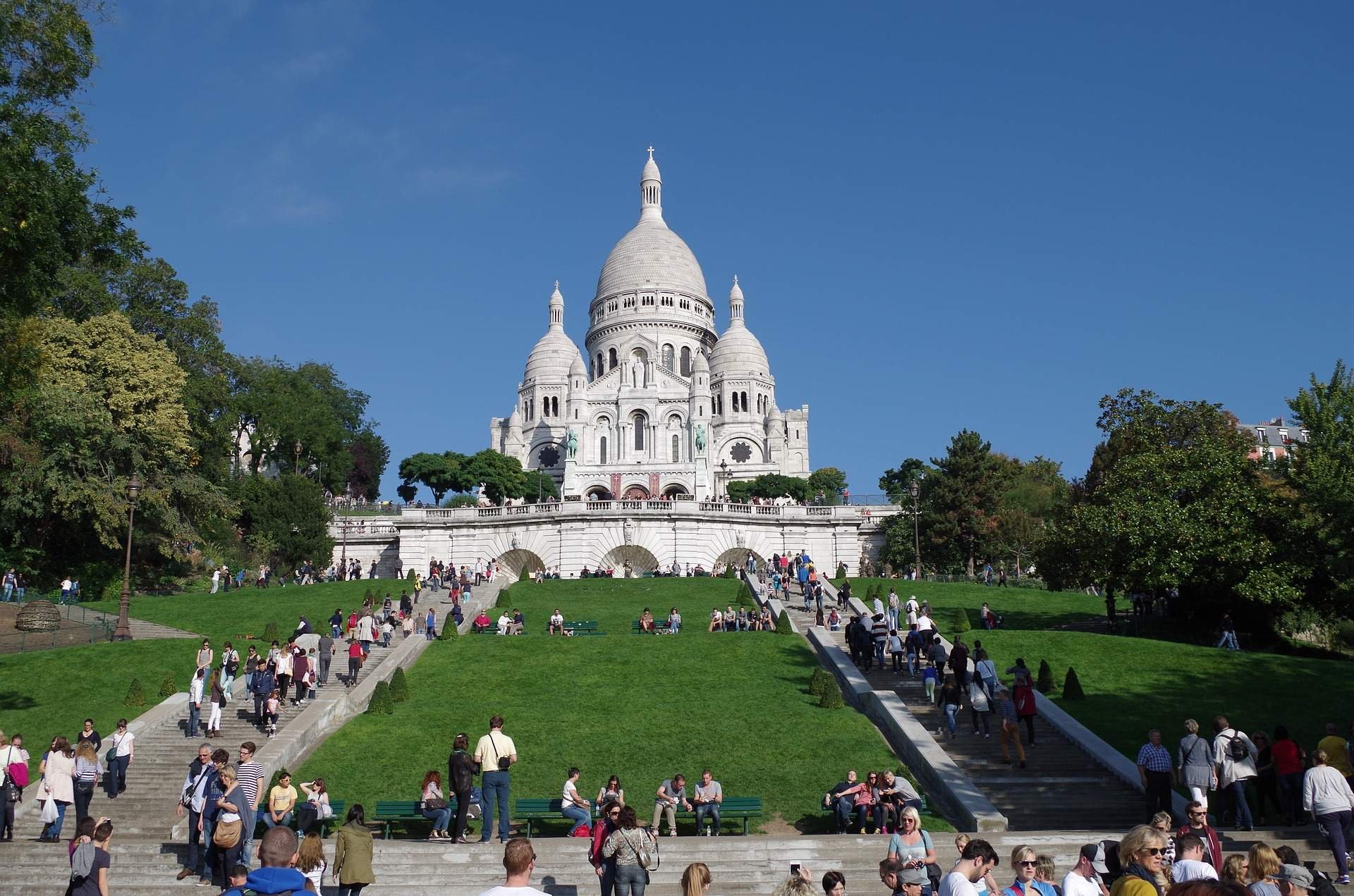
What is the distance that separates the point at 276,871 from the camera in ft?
22.7

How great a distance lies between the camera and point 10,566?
1592 inches

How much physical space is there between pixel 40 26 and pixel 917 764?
18.2 m

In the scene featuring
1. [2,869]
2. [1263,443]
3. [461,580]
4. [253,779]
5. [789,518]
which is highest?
[1263,443]

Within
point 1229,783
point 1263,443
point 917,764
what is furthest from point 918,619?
point 1263,443

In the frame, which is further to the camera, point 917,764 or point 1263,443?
point 1263,443

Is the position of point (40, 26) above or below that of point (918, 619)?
above

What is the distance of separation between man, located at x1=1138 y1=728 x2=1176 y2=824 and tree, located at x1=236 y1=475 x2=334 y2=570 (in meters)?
43.8

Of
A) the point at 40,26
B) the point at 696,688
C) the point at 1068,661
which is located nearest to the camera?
the point at 40,26

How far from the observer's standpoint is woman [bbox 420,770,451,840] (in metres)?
15.3

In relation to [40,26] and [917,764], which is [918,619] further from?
[40,26]

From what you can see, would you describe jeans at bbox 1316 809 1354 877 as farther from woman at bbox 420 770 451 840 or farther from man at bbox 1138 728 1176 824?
woman at bbox 420 770 451 840

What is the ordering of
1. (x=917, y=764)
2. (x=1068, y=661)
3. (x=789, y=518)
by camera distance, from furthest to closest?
(x=789, y=518) < (x=1068, y=661) < (x=917, y=764)

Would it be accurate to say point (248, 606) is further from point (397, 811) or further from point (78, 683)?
point (397, 811)

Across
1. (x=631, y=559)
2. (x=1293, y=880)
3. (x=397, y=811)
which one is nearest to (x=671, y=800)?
(x=397, y=811)
